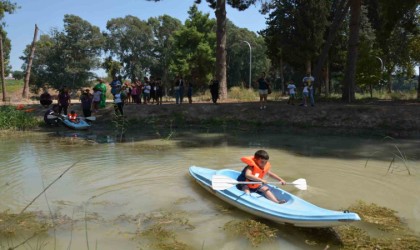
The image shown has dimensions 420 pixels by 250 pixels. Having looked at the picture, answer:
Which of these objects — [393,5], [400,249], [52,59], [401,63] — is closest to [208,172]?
[400,249]

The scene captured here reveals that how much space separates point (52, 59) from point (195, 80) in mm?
17852

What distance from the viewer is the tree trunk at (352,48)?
18.6m

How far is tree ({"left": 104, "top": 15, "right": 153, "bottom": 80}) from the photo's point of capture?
188 ft

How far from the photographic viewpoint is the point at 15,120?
58.4 ft

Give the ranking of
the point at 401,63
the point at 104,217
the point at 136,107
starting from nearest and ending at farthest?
1. the point at 104,217
2. the point at 136,107
3. the point at 401,63

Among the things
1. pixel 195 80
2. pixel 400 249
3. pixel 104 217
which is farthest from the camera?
pixel 195 80

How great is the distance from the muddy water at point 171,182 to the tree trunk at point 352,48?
629cm

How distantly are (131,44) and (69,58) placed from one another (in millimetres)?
10955

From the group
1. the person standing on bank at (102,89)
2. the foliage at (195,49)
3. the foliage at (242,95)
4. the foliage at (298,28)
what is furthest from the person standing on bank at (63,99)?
the foliage at (195,49)

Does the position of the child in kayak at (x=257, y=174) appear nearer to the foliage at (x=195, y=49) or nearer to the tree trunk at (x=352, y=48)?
the tree trunk at (x=352, y=48)

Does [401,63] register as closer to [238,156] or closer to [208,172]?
[238,156]

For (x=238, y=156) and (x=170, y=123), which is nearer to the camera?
(x=238, y=156)

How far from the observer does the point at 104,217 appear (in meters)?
6.52

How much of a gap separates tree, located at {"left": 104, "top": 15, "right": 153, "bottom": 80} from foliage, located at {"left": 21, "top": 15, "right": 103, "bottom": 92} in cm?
599
